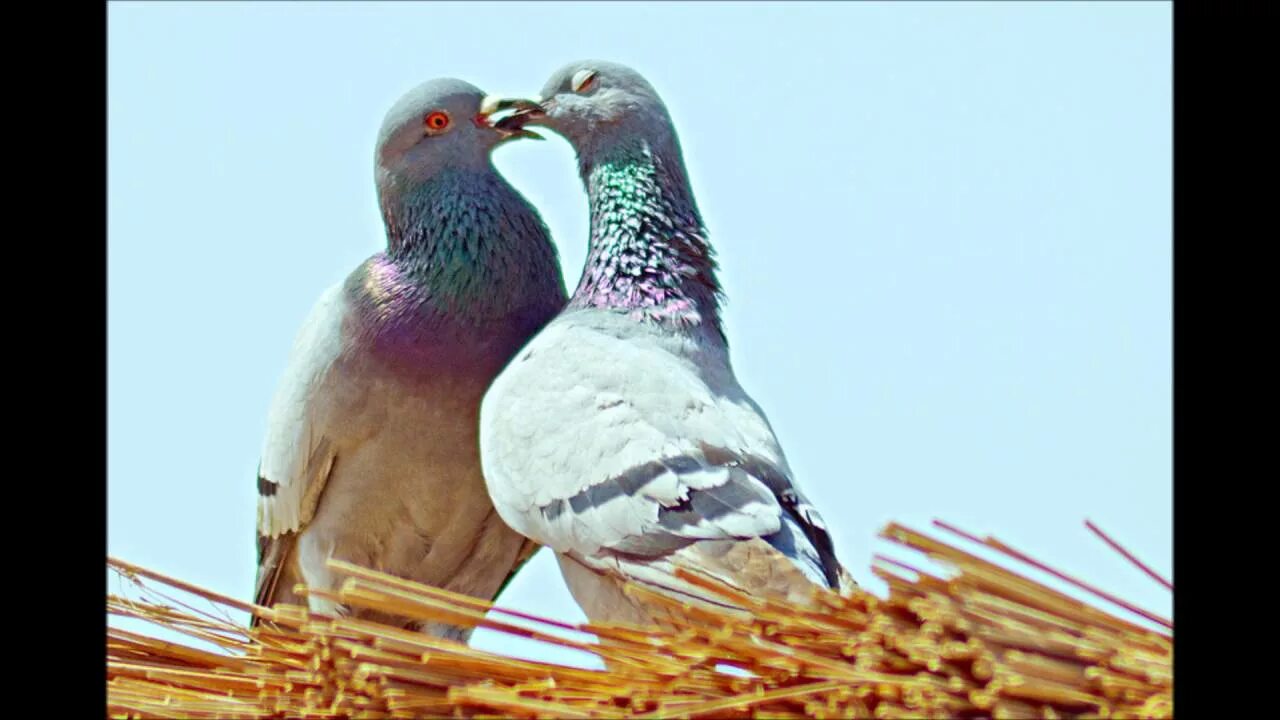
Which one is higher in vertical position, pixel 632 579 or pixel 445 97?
pixel 445 97

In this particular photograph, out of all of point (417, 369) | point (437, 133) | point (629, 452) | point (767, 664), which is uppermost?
point (437, 133)

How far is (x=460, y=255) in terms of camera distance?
3539 mm

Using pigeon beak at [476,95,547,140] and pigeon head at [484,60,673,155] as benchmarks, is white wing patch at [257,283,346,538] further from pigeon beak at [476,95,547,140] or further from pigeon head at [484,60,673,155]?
pigeon head at [484,60,673,155]

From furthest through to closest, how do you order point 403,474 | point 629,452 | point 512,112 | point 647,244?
1. point 512,112
2. point 403,474
3. point 647,244
4. point 629,452

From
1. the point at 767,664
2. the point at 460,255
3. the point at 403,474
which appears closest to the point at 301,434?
the point at 403,474

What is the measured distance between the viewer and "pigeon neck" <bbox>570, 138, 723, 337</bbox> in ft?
11.1

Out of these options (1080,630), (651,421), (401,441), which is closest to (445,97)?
(401,441)

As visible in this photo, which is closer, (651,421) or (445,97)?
(651,421)

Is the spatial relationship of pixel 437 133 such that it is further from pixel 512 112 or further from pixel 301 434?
pixel 301 434

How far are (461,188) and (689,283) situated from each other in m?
0.62

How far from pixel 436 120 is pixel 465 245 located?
0.35m

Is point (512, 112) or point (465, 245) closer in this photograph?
point (465, 245)
